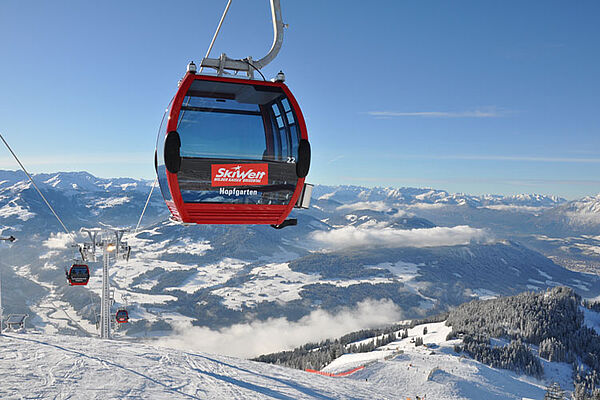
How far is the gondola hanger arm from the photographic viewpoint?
4.45 m

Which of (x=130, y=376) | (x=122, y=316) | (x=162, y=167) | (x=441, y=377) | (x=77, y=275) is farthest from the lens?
(x=441, y=377)

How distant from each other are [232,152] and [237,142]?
0.14 meters

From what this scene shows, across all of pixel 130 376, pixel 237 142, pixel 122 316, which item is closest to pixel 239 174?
pixel 237 142

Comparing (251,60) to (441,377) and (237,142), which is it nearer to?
(237,142)

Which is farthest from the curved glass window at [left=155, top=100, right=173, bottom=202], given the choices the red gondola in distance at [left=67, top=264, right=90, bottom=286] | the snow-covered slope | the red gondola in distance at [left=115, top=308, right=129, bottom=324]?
the snow-covered slope

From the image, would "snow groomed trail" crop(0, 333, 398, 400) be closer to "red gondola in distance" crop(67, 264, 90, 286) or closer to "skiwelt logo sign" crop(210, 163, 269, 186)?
"red gondola in distance" crop(67, 264, 90, 286)

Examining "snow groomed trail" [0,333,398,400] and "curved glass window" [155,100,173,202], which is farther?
"snow groomed trail" [0,333,398,400]

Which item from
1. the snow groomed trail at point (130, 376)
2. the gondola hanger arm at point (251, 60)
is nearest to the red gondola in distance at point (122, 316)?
the snow groomed trail at point (130, 376)

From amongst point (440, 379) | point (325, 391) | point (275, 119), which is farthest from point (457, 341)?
point (275, 119)

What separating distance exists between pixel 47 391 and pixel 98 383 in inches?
81.4

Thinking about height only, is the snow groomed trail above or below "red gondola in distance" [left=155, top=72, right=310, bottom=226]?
below

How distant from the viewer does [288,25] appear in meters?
4.46

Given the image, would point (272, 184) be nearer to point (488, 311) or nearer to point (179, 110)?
point (179, 110)

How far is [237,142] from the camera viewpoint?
466 cm
